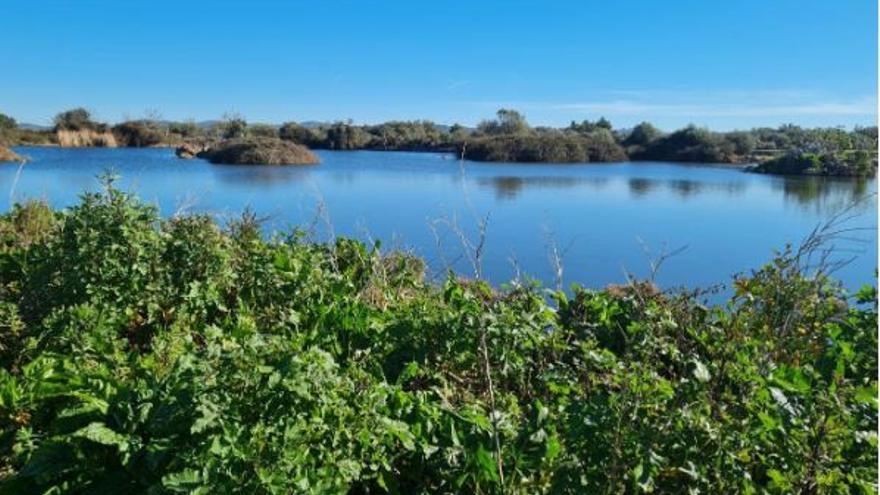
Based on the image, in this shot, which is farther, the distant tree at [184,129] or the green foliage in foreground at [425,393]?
the distant tree at [184,129]

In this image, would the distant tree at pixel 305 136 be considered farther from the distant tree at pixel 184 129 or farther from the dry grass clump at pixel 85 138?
the dry grass clump at pixel 85 138

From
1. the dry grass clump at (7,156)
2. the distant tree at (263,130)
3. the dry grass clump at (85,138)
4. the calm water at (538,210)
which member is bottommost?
the calm water at (538,210)

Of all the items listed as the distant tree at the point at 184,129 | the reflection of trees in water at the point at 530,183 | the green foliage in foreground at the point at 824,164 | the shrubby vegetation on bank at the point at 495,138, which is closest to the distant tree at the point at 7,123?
the shrubby vegetation on bank at the point at 495,138

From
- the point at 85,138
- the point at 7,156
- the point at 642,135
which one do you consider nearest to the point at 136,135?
the point at 85,138

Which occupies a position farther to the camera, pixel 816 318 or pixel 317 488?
pixel 816 318

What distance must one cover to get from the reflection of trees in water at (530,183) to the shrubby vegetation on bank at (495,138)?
13.6 ft

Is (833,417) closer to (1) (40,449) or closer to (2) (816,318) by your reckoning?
(2) (816,318)

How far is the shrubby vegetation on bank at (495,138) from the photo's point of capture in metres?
25.9

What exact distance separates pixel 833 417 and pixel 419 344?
1746 mm

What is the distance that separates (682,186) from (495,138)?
11.7 metres

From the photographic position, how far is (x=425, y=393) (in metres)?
2.70

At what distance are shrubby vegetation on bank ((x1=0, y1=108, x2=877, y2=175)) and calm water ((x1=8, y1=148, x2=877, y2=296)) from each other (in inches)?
212

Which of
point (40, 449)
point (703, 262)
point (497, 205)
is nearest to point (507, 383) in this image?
point (40, 449)

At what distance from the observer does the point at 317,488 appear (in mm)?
1973
